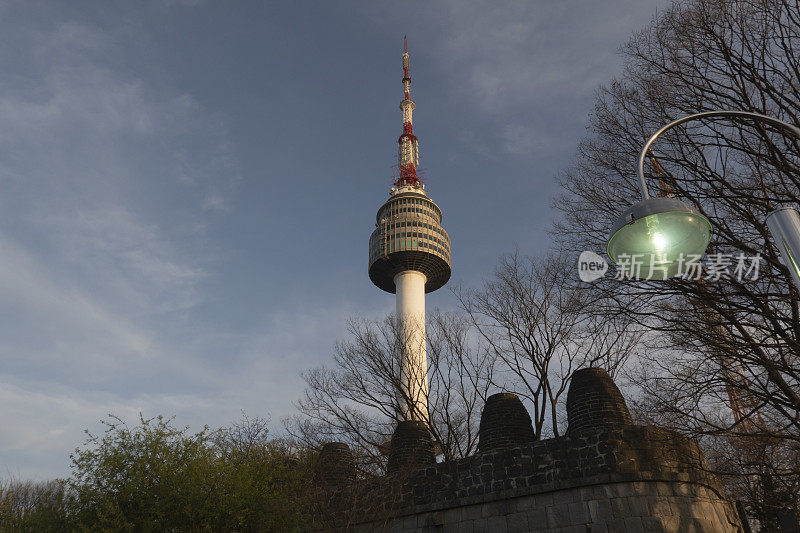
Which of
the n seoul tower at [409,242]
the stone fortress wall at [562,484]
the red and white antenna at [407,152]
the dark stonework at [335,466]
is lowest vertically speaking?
the stone fortress wall at [562,484]

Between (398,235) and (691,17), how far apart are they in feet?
153

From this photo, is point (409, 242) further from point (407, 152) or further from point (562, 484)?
point (562, 484)

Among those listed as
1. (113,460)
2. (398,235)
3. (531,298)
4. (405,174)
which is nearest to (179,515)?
(113,460)

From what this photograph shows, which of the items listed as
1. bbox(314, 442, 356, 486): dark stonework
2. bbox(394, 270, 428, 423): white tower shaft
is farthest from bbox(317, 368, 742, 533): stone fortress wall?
bbox(394, 270, 428, 423): white tower shaft

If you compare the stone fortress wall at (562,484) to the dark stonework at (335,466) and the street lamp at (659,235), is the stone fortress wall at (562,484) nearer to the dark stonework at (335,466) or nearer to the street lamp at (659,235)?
the dark stonework at (335,466)

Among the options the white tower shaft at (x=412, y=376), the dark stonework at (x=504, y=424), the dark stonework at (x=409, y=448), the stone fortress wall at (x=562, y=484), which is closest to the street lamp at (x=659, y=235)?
the stone fortress wall at (x=562, y=484)

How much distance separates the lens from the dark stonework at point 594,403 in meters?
13.8

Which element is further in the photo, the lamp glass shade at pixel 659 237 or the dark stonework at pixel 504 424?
the dark stonework at pixel 504 424

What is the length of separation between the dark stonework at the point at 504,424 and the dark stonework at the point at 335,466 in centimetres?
535

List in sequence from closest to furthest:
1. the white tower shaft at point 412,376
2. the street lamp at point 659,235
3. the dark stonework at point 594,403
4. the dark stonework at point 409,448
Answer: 1. the street lamp at point 659,235
2. the dark stonework at point 594,403
3. the dark stonework at point 409,448
4. the white tower shaft at point 412,376

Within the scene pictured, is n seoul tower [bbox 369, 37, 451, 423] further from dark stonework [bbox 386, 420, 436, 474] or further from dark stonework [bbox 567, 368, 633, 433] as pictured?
dark stonework [bbox 567, 368, 633, 433]

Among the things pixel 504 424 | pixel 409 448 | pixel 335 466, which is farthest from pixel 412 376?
pixel 504 424

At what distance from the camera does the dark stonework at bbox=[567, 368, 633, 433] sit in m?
13.8

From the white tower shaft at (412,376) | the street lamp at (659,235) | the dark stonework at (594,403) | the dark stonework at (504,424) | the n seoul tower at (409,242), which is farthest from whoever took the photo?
the n seoul tower at (409,242)
